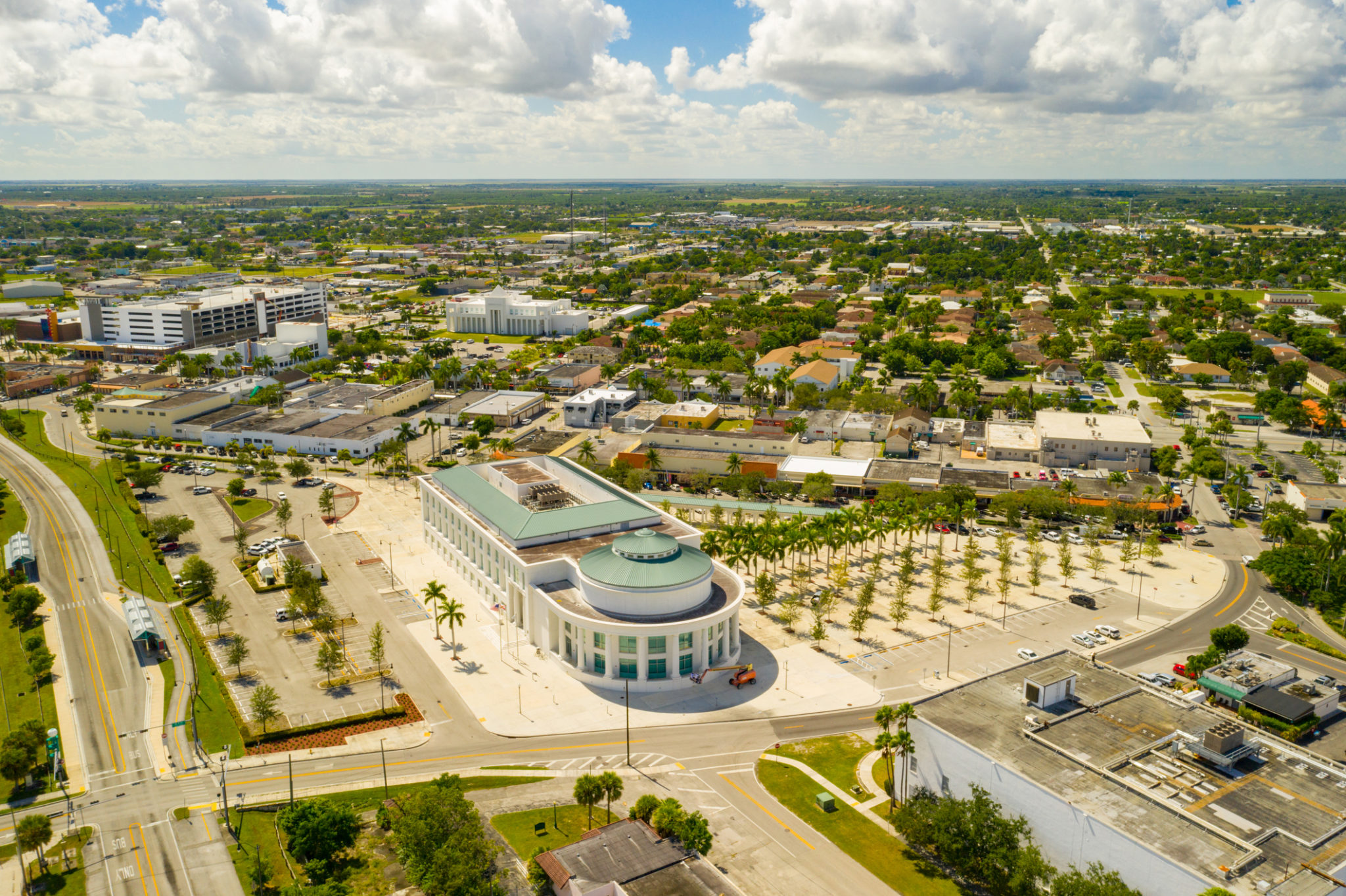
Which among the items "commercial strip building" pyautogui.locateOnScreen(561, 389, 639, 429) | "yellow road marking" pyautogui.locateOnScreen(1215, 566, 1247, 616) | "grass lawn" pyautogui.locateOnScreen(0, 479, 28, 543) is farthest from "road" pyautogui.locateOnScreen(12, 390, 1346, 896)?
"commercial strip building" pyautogui.locateOnScreen(561, 389, 639, 429)

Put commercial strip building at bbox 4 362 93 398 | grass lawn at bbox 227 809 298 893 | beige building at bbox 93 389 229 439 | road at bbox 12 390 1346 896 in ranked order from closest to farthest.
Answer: grass lawn at bbox 227 809 298 893 < road at bbox 12 390 1346 896 < beige building at bbox 93 389 229 439 < commercial strip building at bbox 4 362 93 398

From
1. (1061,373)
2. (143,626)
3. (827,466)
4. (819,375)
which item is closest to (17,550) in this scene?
(143,626)

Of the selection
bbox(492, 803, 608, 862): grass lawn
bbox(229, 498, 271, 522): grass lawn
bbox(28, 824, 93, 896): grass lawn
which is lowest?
bbox(28, 824, 93, 896): grass lawn

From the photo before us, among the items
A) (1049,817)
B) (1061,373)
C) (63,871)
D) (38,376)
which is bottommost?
(63,871)

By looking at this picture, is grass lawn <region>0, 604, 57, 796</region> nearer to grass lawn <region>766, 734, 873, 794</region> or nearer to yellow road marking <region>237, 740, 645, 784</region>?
yellow road marking <region>237, 740, 645, 784</region>

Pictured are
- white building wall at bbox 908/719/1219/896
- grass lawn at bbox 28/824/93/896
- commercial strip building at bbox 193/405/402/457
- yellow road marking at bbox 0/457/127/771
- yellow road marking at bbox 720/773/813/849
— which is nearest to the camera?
white building wall at bbox 908/719/1219/896

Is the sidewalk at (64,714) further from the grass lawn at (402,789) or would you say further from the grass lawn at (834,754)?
the grass lawn at (834,754)

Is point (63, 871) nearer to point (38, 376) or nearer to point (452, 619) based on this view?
point (452, 619)
